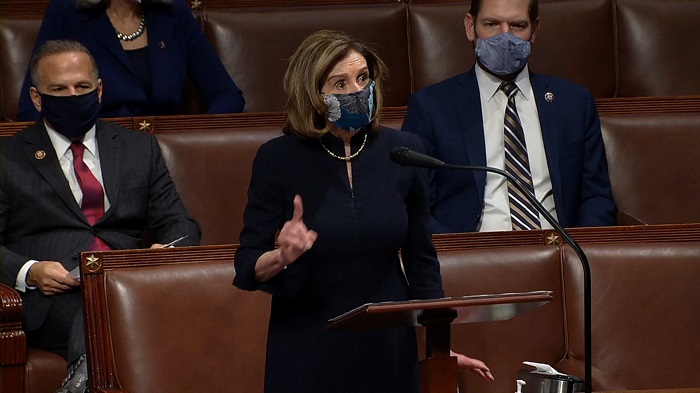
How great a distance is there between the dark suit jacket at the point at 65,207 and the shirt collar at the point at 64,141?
0.01 metres

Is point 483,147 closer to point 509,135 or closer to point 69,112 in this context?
point 509,135

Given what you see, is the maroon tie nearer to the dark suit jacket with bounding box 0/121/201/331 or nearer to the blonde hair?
the dark suit jacket with bounding box 0/121/201/331

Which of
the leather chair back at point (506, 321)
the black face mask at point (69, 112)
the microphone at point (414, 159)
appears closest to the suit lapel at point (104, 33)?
the black face mask at point (69, 112)

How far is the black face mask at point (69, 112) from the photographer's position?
1873 mm

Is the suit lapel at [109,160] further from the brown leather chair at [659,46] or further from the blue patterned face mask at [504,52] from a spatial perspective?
the brown leather chair at [659,46]

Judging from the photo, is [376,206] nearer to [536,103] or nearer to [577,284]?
[577,284]

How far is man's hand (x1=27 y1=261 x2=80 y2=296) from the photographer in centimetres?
173

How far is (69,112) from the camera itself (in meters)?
1.87

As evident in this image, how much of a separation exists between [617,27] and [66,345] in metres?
1.26

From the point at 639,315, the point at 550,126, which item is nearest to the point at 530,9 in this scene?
the point at 550,126

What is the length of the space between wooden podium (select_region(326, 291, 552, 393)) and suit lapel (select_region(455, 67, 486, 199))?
73 cm

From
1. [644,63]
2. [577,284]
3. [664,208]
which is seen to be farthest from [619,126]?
[577,284]

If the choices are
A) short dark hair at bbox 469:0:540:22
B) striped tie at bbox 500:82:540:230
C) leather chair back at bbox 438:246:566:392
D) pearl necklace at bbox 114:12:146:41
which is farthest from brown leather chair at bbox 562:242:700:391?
pearl necklace at bbox 114:12:146:41

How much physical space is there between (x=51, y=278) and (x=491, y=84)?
2.52 ft
